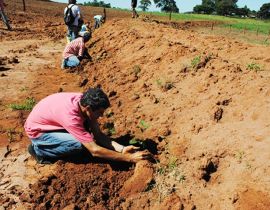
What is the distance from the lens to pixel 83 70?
9.16m

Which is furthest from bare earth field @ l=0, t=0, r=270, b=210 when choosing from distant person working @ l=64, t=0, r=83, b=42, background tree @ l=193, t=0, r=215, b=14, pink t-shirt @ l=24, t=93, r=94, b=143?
background tree @ l=193, t=0, r=215, b=14

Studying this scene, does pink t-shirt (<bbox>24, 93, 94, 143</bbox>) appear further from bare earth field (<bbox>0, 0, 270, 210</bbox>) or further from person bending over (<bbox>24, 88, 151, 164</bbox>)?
bare earth field (<bbox>0, 0, 270, 210</bbox>)

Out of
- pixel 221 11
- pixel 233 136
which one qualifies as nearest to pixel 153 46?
pixel 233 136

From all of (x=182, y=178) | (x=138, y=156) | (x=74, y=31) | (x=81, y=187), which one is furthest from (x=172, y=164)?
(x=74, y=31)

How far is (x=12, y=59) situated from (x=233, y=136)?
26.4ft

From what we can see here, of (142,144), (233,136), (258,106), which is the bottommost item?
(142,144)

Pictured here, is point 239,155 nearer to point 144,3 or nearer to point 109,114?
point 109,114

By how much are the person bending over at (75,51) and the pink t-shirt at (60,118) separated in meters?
4.81

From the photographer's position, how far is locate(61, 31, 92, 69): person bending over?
895cm

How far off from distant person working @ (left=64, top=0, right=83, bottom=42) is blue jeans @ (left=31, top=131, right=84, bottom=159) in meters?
6.11

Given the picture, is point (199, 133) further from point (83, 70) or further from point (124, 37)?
point (124, 37)

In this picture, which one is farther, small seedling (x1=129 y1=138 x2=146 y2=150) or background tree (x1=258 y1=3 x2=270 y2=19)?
background tree (x1=258 y1=3 x2=270 y2=19)

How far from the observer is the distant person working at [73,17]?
9.77 meters

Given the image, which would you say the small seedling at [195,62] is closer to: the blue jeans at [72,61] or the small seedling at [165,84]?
the small seedling at [165,84]
